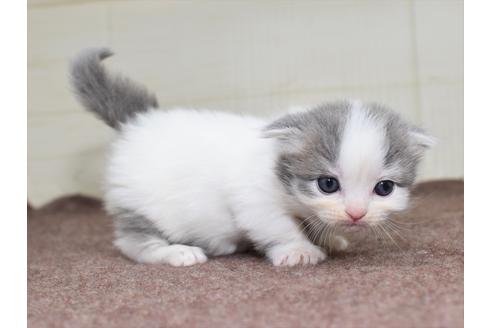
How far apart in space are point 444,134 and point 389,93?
316mm

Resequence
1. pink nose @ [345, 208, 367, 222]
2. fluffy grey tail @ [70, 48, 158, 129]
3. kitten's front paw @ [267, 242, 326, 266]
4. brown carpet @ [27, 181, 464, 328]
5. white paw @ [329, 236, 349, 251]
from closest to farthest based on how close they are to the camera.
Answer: brown carpet @ [27, 181, 464, 328]
pink nose @ [345, 208, 367, 222]
kitten's front paw @ [267, 242, 326, 266]
white paw @ [329, 236, 349, 251]
fluffy grey tail @ [70, 48, 158, 129]

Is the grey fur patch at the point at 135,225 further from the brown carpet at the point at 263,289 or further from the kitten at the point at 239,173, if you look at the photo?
the brown carpet at the point at 263,289

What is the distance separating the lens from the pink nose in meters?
1.61

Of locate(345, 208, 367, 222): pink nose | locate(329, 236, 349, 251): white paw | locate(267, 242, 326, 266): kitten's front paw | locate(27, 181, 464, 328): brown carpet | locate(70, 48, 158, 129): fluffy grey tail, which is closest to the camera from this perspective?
locate(27, 181, 464, 328): brown carpet

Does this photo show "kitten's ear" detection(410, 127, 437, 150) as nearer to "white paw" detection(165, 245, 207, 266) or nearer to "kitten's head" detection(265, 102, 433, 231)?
"kitten's head" detection(265, 102, 433, 231)

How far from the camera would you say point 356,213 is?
1.61 m

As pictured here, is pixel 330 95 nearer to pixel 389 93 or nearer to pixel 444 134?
pixel 389 93

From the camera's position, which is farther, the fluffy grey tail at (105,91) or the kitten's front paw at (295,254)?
the fluffy grey tail at (105,91)

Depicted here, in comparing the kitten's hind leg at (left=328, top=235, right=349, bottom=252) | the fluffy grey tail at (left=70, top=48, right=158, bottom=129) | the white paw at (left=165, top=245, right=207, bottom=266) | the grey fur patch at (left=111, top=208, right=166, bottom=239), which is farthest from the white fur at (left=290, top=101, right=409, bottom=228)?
the fluffy grey tail at (left=70, top=48, right=158, bottom=129)

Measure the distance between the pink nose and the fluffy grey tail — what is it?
3.27 feet

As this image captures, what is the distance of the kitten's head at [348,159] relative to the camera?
163 cm

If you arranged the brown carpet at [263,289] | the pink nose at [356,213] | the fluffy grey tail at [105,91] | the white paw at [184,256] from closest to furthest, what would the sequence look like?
the brown carpet at [263,289]
the pink nose at [356,213]
the white paw at [184,256]
the fluffy grey tail at [105,91]

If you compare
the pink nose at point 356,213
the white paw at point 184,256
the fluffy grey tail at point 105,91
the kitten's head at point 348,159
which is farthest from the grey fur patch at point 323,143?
the fluffy grey tail at point 105,91
